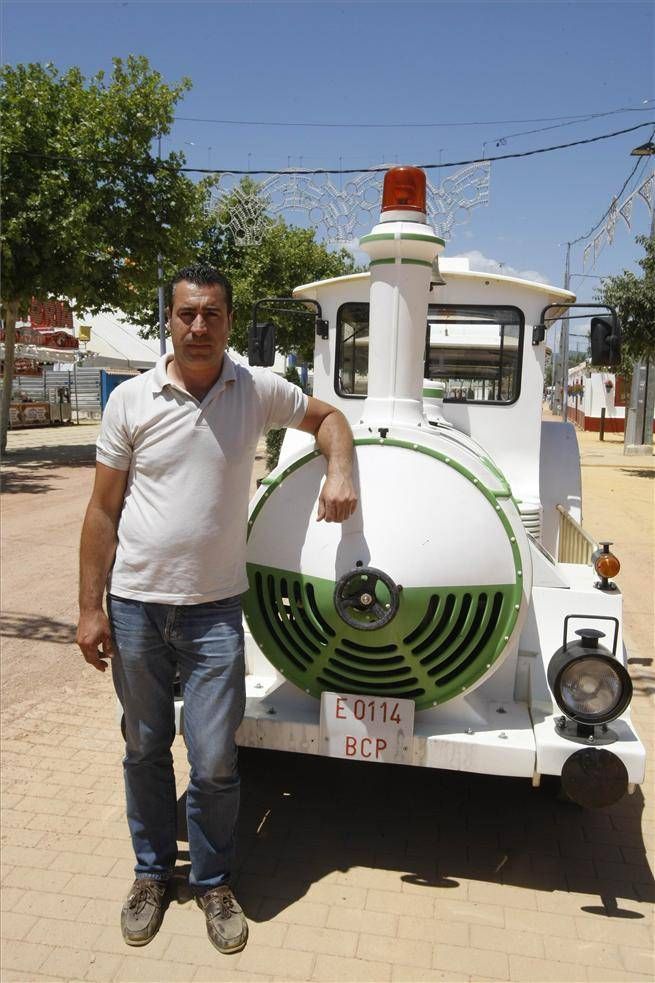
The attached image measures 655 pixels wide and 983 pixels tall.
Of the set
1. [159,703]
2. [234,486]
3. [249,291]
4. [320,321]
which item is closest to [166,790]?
[159,703]

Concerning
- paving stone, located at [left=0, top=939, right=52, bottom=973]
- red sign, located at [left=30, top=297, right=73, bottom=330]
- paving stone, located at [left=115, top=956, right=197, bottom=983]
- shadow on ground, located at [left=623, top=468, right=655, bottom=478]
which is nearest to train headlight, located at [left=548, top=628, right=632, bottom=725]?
paving stone, located at [left=115, top=956, right=197, bottom=983]

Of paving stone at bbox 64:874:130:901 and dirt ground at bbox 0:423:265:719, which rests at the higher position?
dirt ground at bbox 0:423:265:719

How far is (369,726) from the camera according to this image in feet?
9.97

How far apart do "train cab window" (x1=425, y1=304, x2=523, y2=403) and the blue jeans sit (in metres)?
2.94

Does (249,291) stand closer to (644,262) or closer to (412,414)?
(644,262)

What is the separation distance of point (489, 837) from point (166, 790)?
149 cm

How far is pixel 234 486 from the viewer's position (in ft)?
9.21

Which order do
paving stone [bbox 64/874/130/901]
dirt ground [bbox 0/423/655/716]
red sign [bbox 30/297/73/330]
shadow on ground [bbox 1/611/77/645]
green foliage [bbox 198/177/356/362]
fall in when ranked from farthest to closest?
red sign [bbox 30/297/73/330]
green foliage [bbox 198/177/356/362]
shadow on ground [bbox 1/611/77/645]
dirt ground [bbox 0/423/655/716]
paving stone [bbox 64/874/130/901]

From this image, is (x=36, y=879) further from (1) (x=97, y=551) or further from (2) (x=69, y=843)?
(1) (x=97, y=551)

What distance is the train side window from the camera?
17.5ft

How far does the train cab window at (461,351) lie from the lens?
17.1 feet

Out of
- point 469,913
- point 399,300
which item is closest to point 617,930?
point 469,913

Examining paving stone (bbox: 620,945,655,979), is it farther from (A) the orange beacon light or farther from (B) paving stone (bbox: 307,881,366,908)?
(A) the orange beacon light

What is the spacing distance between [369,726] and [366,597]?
56 cm
